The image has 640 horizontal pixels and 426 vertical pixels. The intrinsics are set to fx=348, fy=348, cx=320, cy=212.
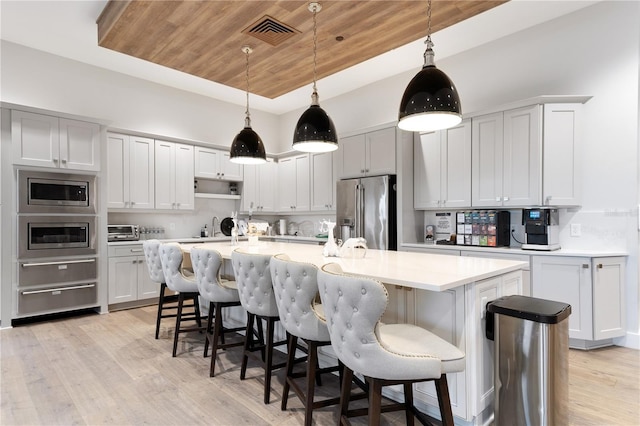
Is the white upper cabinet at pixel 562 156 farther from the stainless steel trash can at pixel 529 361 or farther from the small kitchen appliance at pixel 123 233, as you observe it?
the small kitchen appliance at pixel 123 233

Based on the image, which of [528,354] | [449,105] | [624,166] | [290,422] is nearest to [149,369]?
[290,422]

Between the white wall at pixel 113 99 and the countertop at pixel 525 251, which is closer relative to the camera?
the countertop at pixel 525 251

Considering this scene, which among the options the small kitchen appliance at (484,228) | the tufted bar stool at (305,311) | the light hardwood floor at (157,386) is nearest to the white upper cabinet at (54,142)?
the light hardwood floor at (157,386)

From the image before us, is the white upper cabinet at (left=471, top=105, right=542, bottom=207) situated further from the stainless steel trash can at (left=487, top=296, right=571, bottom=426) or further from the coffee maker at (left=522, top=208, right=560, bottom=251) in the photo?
the stainless steel trash can at (left=487, top=296, right=571, bottom=426)

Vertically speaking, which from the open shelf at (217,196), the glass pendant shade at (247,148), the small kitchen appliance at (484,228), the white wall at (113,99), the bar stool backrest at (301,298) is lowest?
the bar stool backrest at (301,298)

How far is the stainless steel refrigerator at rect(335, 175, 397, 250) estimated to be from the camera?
15.1ft

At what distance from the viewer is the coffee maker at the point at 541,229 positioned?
11.6 ft

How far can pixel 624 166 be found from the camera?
3.33 metres

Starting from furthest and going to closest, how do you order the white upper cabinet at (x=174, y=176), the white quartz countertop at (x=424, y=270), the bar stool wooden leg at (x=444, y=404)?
the white upper cabinet at (x=174, y=176) < the white quartz countertop at (x=424, y=270) < the bar stool wooden leg at (x=444, y=404)

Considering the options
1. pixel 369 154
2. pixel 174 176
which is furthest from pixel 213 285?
pixel 174 176

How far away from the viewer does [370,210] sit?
4.79 meters

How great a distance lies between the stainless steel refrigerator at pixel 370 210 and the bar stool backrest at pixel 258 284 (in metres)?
2.55

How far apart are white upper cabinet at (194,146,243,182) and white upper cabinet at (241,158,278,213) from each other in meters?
0.20

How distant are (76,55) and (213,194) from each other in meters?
2.61
